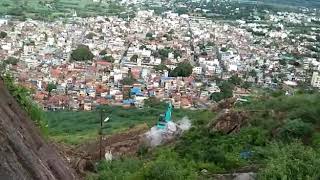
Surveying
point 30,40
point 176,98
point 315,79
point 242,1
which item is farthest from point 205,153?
point 242,1

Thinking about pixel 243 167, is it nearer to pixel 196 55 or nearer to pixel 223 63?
pixel 223 63

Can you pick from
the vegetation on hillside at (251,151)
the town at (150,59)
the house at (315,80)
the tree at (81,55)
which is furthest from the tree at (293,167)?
the tree at (81,55)

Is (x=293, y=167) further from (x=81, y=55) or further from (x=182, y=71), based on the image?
(x=81, y=55)

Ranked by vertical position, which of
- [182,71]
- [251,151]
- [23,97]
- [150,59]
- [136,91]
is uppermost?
[23,97]

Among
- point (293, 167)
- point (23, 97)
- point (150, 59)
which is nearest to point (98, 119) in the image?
point (293, 167)

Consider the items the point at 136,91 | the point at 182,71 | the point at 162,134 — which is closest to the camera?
the point at 162,134

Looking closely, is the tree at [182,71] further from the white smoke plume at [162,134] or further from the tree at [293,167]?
the tree at [293,167]

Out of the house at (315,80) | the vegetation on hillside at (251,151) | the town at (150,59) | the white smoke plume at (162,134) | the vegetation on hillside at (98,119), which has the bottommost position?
the town at (150,59)

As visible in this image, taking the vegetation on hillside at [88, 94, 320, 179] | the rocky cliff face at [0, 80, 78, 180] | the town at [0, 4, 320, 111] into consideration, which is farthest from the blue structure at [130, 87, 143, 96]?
the rocky cliff face at [0, 80, 78, 180]
